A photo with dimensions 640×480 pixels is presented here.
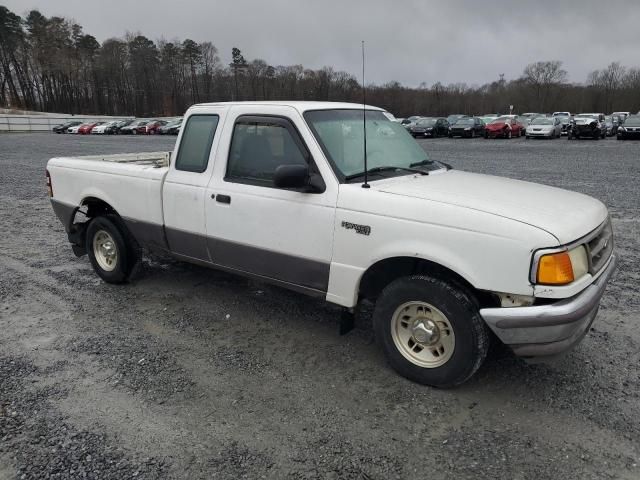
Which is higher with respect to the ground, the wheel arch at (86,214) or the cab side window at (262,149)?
the cab side window at (262,149)

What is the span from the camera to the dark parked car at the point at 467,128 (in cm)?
3668

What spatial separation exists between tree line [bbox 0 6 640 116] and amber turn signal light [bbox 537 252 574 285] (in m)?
78.6

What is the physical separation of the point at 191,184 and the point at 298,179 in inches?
55.5

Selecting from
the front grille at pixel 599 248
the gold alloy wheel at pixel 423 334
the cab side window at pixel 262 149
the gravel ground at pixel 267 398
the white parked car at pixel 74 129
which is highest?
the cab side window at pixel 262 149

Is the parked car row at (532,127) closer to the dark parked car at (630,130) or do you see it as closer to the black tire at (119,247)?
the dark parked car at (630,130)

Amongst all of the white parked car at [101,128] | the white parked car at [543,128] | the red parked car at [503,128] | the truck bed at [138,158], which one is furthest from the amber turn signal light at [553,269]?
the white parked car at [101,128]

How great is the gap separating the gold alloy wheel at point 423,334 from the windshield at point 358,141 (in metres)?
1.15

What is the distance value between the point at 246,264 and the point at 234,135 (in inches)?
45.1

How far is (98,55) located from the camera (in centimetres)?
9606

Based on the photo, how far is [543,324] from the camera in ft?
9.89

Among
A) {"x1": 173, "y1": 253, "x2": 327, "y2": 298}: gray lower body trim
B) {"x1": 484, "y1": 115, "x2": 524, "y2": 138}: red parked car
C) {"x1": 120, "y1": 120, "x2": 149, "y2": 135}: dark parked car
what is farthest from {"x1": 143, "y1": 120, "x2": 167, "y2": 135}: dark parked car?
{"x1": 173, "y1": 253, "x2": 327, "y2": 298}: gray lower body trim

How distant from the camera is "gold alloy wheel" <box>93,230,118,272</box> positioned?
18.6 ft

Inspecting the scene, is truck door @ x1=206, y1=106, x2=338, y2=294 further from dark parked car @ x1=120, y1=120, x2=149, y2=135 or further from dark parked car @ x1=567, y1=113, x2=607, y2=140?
dark parked car @ x1=120, y1=120, x2=149, y2=135

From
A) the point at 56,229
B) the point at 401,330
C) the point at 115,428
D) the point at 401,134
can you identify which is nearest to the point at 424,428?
the point at 401,330
